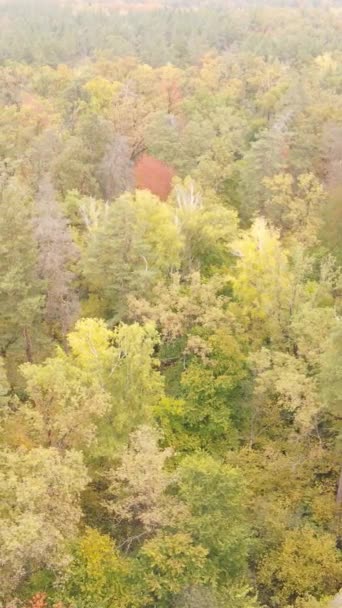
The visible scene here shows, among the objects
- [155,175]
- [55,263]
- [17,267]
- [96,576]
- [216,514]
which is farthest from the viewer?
[155,175]

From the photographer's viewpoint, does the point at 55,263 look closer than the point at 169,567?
No

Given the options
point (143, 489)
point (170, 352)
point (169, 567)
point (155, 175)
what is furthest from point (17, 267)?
point (155, 175)

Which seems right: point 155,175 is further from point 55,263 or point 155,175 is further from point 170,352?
point 170,352

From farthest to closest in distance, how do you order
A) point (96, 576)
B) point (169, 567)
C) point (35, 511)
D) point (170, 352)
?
point (170, 352), point (169, 567), point (96, 576), point (35, 511)

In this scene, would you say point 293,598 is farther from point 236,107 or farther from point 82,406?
point 236,107

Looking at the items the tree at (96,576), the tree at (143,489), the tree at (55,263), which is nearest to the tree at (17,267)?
the tree at (55,263)

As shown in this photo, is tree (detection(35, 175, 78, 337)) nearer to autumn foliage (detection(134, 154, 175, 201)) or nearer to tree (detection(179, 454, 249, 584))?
tree (detection(179, 454, 249, 584))

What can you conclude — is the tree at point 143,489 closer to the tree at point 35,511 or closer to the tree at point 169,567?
the tree at point 169,567

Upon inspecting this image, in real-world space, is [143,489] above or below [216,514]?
above
